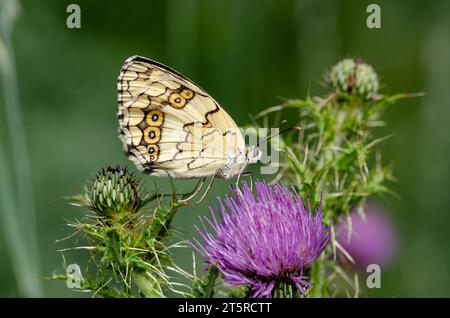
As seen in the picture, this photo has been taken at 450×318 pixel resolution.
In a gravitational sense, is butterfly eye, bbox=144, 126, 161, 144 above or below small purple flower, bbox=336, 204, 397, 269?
above

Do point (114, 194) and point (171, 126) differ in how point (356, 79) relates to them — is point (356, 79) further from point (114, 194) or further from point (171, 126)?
point (114, 194)

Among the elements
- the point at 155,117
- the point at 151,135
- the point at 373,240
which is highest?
the point at 155,117

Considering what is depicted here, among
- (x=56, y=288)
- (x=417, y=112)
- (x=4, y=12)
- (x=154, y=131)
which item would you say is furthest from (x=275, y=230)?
(x=417, y=112)

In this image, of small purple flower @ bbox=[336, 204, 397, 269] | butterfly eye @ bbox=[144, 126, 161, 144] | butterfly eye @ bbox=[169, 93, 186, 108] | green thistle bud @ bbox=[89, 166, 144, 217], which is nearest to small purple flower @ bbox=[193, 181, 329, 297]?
green thistle bud @ bbox=[89, 166, 144, 217]

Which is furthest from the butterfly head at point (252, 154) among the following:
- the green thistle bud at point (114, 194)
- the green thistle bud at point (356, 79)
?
the green thistle bud at point (356, 79)

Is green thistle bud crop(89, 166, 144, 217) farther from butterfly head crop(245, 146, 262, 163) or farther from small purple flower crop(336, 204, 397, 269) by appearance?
small purple flower crop(336, 204, 397, 269)

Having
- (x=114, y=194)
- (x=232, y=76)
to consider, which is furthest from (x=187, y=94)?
(x=232, y=76)
